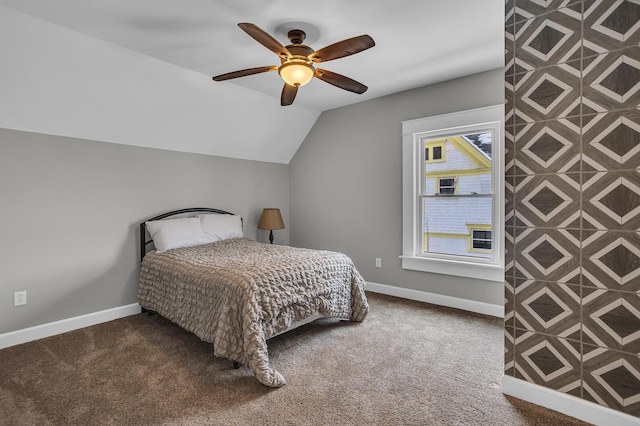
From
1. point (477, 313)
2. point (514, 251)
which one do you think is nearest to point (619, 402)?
point (514, 251)

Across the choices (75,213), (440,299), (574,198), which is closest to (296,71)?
(574,198)

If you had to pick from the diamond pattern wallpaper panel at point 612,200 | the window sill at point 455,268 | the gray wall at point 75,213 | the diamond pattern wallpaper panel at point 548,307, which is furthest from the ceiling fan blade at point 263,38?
the window sill at point 455,268

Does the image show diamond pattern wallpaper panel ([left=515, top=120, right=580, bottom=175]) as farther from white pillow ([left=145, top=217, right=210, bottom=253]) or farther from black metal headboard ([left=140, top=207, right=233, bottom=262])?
black metal headboard ([left=140, top=207, right=233, bottom=262])

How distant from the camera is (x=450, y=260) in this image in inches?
143

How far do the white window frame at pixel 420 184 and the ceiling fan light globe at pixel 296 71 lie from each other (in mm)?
1856

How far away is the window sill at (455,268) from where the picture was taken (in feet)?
10.9

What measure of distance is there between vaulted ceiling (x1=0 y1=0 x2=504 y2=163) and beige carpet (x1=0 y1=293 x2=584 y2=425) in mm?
2084

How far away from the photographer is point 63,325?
9.98ft

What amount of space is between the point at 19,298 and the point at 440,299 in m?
4.15

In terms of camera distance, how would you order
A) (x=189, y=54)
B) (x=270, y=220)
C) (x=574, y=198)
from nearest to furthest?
(x=574, y=198) < (x=189, y=54) < (x=270, y=220)

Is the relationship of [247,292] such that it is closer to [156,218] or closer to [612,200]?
[156,218]

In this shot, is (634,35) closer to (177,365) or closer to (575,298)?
(575,298)

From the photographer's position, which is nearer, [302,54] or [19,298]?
[302,54]

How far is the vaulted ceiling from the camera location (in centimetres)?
227
